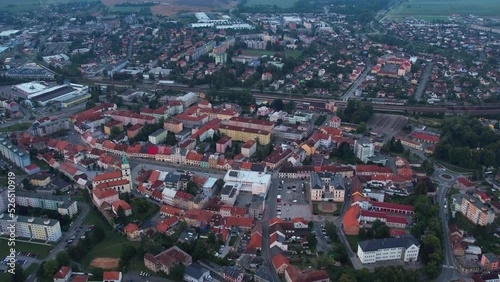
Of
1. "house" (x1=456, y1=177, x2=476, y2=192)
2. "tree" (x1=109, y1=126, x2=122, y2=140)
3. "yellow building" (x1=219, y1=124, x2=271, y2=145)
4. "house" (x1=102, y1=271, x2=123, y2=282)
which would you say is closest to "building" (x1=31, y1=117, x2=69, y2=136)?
"tree" (x1=109, y1=126, x2=122, y2=140)

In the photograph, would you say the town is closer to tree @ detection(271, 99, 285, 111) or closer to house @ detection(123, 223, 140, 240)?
house @ detection(123, 223, 140, 240)

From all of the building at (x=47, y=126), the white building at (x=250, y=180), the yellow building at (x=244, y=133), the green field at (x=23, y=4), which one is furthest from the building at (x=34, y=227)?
the green field at (x=23, y=4)

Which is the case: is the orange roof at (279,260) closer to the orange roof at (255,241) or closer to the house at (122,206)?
the orange roof at (255,241)

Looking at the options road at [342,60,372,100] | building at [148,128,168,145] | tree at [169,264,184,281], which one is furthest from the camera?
road at [342,60,372,100]

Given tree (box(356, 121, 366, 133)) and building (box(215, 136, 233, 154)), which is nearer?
building (box(215, 136, 233, 154))

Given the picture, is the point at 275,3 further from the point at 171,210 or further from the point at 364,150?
the point at 171,210
